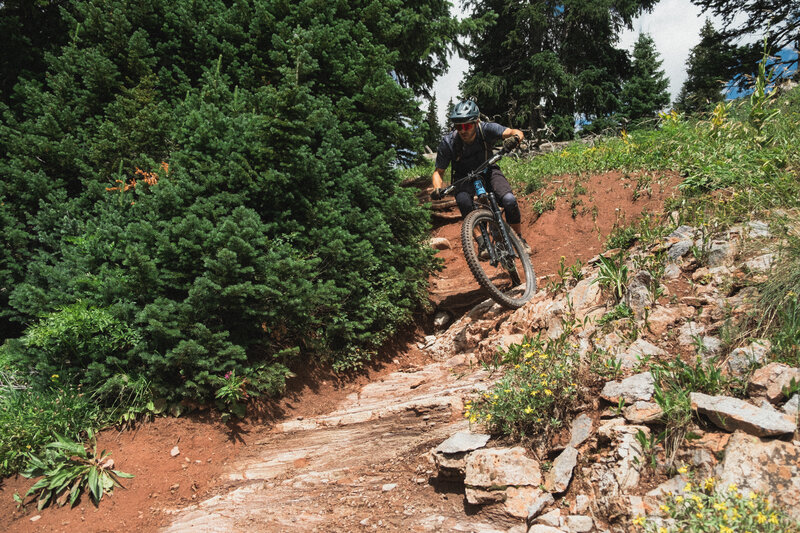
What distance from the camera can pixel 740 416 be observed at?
2215 mm

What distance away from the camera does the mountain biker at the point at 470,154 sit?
5.54m

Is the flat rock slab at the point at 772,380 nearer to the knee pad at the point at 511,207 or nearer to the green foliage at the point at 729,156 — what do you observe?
the green foliage at the point at 729,156

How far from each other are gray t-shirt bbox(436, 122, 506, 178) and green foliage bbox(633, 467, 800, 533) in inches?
177

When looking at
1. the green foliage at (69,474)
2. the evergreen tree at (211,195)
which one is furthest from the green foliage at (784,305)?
the green foliage at (69,474)

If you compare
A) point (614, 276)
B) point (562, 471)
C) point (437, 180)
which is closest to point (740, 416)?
point (562, 471)

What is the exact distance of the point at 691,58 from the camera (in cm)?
4644

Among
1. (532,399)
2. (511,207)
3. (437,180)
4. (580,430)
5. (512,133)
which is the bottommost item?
(580,430)

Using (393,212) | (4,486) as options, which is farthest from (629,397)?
(4,486)

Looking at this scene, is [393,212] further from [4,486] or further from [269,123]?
[4,486]

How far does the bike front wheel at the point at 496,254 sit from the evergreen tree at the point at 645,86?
68.4 feet

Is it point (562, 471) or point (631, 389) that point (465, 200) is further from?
point (562, 471)

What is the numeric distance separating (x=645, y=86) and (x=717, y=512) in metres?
32.1

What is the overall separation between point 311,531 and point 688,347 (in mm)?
2970

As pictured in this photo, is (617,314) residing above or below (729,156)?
below
